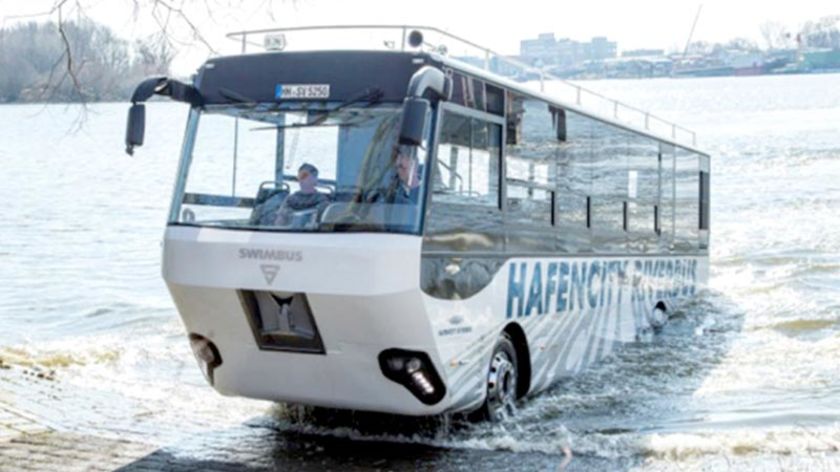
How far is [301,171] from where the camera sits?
995cm

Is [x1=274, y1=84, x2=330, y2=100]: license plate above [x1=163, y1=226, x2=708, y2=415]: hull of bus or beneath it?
above

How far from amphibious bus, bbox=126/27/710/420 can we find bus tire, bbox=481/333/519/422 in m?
0.02

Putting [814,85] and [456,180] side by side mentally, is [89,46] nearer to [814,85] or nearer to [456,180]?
[456,180]

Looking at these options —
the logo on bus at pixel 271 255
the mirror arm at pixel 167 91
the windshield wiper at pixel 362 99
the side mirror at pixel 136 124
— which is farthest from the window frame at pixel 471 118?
the side mirror at pixel 136 124

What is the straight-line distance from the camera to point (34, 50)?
11664 millimetres

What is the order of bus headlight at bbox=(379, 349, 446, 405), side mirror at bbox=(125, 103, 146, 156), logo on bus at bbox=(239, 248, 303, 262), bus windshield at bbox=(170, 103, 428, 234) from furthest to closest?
1. side mirror at bbox=(125, 103, 146, 156)
2. bus headlight at bbox=(379, 349, 446, 405)
3. bus windshield at bbox=(170, 103, 428, 234)
4. logo on bus at bbox=(239, 248, 303, 262)

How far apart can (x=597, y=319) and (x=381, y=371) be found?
5.11m

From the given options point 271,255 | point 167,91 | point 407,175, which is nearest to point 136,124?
point 167,91

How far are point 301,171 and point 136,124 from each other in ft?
4.49

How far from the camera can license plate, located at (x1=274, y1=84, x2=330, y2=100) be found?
9977mm

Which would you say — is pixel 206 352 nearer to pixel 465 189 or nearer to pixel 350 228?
pixel 350 228

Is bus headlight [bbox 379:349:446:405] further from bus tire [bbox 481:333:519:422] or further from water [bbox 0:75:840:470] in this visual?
bus tire [bbox 481:333:519:422]

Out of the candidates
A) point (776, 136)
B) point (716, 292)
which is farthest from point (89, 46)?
point (776, 136)

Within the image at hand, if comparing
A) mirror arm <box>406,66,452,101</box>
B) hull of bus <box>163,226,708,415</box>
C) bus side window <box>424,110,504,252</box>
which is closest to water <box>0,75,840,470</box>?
hull of bus <box>163,226,708,415</box>
